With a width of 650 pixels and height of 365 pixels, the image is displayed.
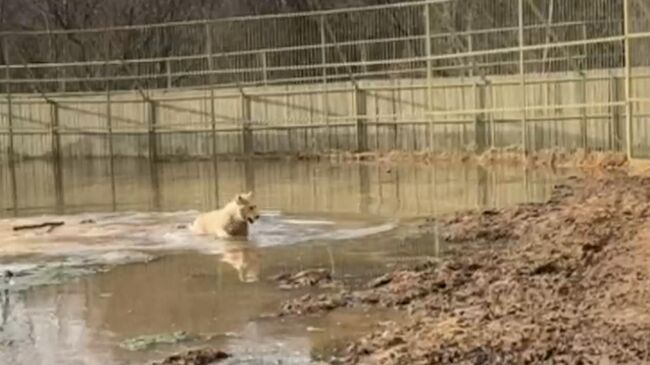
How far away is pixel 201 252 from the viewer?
13273 millimetres

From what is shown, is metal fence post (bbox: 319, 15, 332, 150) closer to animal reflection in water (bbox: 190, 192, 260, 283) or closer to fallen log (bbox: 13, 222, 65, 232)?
fallen log (bbox: 13, 222, 65, 232)

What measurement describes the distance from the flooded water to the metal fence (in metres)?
2.02

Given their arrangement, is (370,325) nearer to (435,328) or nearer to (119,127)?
(435,328)

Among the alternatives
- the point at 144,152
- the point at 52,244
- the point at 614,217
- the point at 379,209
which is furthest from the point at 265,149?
the point at 614,217

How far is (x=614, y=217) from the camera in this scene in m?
12.6

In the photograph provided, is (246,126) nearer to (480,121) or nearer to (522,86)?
(480,121)

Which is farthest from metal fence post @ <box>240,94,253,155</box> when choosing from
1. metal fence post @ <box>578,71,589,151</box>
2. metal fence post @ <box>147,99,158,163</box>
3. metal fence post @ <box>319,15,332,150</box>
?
metal fence post @ <box>578,71,589,151</box>

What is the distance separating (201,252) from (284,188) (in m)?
7.94

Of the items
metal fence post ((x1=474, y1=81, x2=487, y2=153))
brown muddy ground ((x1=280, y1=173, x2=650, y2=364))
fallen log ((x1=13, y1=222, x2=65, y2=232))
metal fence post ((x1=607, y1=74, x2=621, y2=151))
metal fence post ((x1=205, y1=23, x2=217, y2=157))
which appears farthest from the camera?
metal fence post ((x1=205, y1=23, x2=217, y2=157))

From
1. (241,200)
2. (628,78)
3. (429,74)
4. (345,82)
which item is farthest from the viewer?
(345,82)

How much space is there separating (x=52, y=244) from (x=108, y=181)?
421 inches

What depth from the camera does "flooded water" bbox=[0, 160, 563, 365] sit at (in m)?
8.74

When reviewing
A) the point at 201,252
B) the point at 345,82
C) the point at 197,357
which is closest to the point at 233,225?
the point at 201,252

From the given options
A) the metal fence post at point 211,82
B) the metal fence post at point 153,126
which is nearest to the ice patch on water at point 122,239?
the metal fence post at point 211,82
